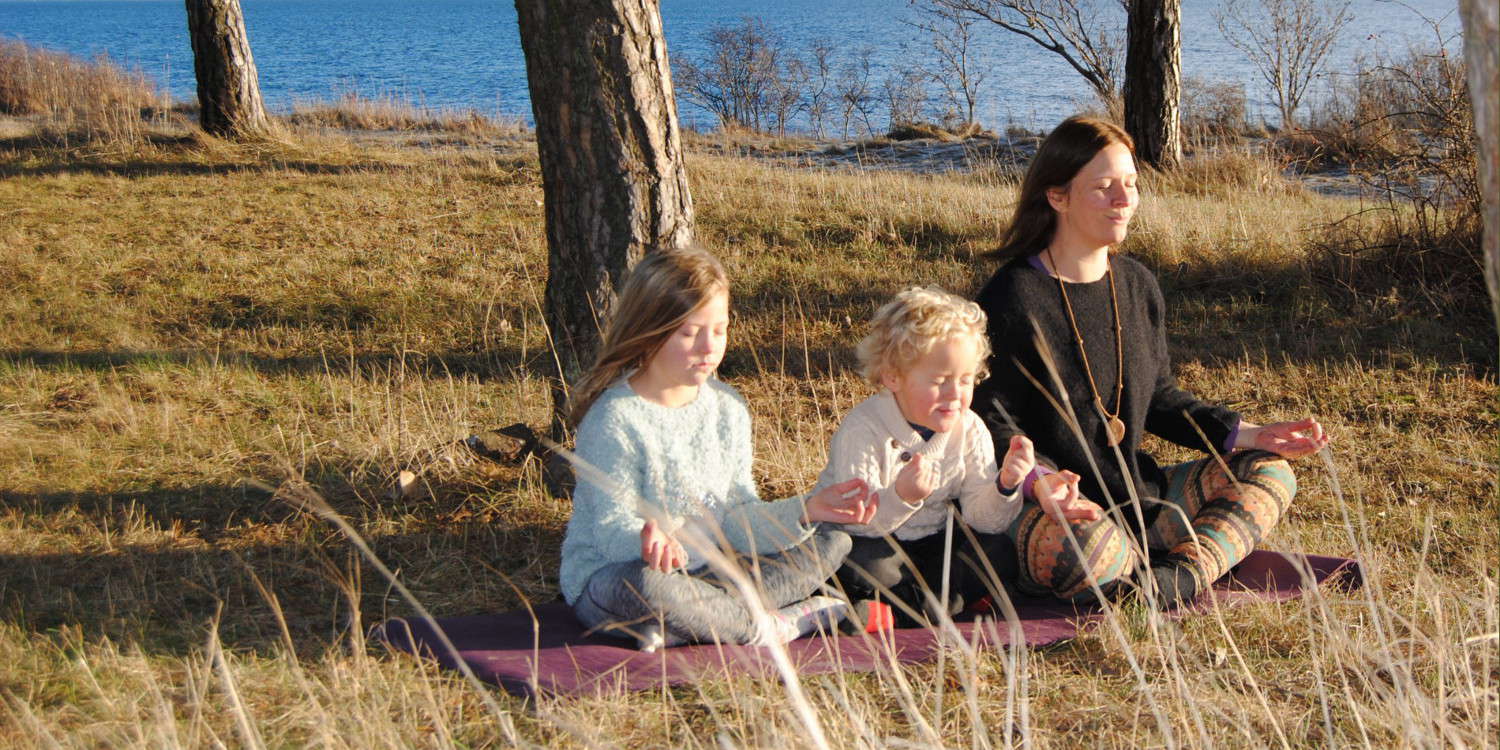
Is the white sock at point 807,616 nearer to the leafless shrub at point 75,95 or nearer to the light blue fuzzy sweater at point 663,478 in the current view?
the light blue fuzzy sweater at point 663,478

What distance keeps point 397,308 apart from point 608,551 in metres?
3.69

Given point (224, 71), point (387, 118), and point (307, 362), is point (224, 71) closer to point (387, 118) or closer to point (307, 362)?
point (387, 118)

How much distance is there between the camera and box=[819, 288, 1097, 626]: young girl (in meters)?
3.09

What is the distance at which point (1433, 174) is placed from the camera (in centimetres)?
632

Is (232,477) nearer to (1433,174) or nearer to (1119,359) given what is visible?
(1119,359)

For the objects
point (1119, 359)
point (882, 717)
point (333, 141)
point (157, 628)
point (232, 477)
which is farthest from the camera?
point (333, 141)

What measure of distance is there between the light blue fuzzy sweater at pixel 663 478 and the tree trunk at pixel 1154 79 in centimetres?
669

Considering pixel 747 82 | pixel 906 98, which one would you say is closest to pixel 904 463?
pixel 906 98

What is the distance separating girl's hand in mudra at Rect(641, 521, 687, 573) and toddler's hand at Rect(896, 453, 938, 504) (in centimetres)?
60

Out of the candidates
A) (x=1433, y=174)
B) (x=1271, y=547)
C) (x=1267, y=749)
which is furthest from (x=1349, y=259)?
(x=1267, y=749)

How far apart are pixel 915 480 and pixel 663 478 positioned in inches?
26.2

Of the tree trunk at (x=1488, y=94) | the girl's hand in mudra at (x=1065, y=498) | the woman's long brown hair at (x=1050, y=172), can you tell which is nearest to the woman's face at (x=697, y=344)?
the girl's hand in mudra at (x=1065, y=498)

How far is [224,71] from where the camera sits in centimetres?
958

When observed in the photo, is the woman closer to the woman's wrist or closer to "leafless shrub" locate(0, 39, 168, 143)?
the woman's wrist
